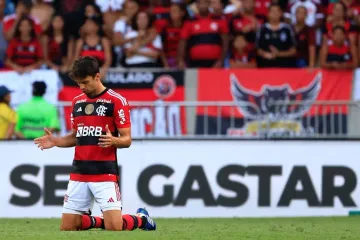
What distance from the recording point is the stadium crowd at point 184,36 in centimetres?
1919

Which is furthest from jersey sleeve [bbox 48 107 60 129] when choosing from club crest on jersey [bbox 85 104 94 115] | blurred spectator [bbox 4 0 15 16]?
club crest on jersey [bbox 85 104 94 115]

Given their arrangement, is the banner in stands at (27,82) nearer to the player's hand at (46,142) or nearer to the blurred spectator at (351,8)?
the blurred spectator at (351,8)

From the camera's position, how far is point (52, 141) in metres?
10.9

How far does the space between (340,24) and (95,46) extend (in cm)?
468

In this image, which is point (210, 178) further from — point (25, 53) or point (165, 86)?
point (25, 53)

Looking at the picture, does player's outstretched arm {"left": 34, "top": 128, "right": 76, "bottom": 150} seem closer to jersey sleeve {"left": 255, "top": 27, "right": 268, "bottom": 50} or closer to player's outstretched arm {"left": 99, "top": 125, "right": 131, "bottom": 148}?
player's outstretched arm {"left": 99, "top": 125, "right": 131, "bottom": 148}

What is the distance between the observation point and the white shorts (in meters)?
10.8

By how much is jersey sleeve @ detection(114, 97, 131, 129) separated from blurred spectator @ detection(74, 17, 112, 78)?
8.36 meters

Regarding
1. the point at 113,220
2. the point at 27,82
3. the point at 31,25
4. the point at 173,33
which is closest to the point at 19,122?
the point at 27,82

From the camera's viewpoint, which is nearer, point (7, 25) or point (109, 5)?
point (7, 25)

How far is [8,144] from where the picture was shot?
52.6 feet

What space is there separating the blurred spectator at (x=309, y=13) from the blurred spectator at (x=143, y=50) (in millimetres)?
2749

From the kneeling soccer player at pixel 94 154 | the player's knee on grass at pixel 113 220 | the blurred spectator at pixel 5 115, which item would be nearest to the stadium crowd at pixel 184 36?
the blurred spectator at pixel 5 115

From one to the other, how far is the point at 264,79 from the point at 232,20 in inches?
72.8
